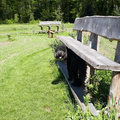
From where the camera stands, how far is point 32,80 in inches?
197

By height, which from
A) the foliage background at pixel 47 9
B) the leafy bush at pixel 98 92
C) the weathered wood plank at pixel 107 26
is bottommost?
the leafy bush at pixel 98 92

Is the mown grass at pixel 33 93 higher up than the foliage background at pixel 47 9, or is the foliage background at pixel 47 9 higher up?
the foliage background at pixel 47 9

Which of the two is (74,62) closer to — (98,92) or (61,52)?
(61,52)

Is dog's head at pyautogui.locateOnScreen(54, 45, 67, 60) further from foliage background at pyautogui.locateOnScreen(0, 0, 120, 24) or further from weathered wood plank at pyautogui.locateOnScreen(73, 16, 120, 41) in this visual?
foliage background at pyautogui.locateOnScreen(0, 0, 120, 24)

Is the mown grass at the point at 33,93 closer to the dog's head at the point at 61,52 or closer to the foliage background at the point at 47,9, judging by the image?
the dog's head at the point at 61,52

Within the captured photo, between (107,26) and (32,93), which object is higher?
(107,26)

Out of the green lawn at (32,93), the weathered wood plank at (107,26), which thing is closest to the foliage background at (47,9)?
the green lawn at (32,93)

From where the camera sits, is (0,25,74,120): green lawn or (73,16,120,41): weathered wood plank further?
(0,25,74,120): green lawn

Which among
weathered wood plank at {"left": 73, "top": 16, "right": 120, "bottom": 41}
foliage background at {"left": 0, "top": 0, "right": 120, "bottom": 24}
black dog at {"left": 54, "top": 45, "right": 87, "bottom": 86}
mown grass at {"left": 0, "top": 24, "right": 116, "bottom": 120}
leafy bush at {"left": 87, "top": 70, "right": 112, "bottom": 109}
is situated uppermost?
foliage background at {"left": 0, "top": 0, "right": 120, "bottom": 24}

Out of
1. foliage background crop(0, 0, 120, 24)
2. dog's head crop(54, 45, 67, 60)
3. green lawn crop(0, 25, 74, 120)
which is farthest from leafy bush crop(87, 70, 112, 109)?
foliage background crop(0, 0, 120, 24)

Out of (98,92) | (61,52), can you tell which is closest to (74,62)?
(61,52)

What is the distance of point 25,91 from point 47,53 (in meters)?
4.34

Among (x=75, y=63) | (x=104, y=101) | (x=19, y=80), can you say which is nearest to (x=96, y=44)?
(x=75, y=63)

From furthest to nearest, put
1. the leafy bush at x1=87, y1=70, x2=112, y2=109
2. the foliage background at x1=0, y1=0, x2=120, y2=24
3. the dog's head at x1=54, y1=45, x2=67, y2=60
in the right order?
the foliage background at x1=0, y1=0, x2=120, y2=24 < the dog's head at x1=54, y1=45, x2=67, y2=60 < the leafy bush at x1=87, y1=70, x2=112, y2=109
